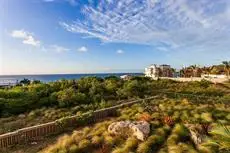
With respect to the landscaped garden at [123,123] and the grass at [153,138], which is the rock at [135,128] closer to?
the landscaped garden at [123,123]

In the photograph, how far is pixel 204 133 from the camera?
9.17 meters

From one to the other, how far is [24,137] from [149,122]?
5.07 m

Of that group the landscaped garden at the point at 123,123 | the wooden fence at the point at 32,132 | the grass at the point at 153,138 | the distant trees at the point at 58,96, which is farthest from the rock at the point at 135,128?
the distant trees at the point at 58,96

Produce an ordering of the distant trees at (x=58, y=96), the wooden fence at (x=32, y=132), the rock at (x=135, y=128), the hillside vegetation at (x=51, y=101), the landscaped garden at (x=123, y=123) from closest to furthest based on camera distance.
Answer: the landscaped garden at (x=123, y=123) → the wooden fence at (x=32, y=132) → the rock at (x=135, y=128) → the hillside vegetation at (x=51, y=101) → the distant trees at (x=58, y=96)

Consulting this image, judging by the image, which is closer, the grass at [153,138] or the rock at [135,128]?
the grass at [153,138]

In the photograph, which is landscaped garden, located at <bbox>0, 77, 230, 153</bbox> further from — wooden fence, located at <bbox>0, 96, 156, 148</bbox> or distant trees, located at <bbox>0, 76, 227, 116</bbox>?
wooden fence, located at <bbox>0, 96, 156, 148</bbox>

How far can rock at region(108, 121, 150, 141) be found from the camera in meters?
8.98

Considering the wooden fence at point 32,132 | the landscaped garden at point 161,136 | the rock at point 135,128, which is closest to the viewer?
the landscaped garden at point 161,136

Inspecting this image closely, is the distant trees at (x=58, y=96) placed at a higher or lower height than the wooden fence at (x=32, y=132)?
higher

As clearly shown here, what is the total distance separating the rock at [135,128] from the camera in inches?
353

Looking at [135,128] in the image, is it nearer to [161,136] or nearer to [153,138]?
[153,138]

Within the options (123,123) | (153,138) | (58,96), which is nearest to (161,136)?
(153,138)

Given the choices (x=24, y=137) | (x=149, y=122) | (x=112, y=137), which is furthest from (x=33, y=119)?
(x=149, y=122)

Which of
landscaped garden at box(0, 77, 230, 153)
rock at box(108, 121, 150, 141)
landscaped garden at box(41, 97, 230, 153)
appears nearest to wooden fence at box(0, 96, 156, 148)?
landscaped garden at box(0, 77, 230, 153)
